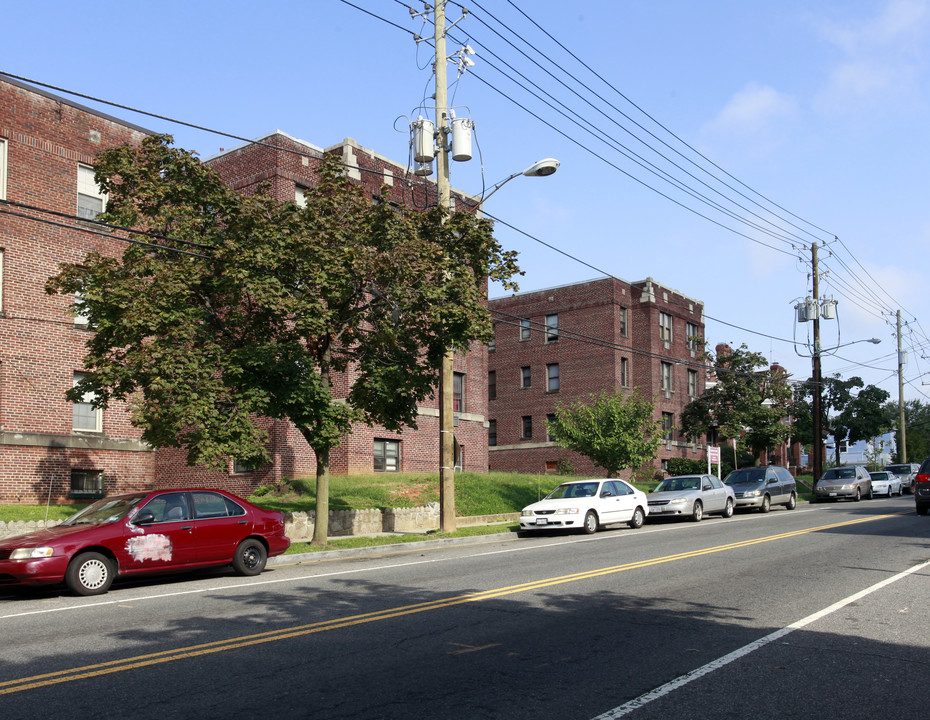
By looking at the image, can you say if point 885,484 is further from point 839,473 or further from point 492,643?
point 492,643

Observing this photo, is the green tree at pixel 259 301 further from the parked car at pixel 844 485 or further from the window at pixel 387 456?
the parked car at pixel 844 485

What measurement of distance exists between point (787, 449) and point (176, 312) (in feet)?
225

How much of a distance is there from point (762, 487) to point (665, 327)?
21.1m

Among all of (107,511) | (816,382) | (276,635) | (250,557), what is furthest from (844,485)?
(276,635)

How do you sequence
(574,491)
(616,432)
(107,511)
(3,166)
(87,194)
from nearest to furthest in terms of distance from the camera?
(107,511) < (574,491) < (3,166) < (87,194) < (616,432)

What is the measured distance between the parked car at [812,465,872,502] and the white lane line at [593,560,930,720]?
96.7ft

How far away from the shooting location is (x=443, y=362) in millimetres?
19859

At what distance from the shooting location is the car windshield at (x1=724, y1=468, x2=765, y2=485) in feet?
100

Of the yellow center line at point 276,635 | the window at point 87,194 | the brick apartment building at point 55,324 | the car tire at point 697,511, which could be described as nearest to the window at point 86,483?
the brick apartment building at point 55,324

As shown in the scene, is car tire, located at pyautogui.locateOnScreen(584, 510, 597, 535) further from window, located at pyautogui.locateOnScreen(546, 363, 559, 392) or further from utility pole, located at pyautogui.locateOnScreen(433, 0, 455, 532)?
window, located at pyautogui.locateOnScreen(546, 363, 559, 392)

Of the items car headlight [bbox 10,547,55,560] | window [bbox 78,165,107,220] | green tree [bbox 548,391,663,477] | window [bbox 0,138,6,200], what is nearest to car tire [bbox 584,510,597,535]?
green tree [bbox 548,391,663,477]

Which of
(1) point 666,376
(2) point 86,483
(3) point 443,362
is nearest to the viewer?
(3) point 443,362

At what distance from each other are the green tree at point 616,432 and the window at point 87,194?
17142mm

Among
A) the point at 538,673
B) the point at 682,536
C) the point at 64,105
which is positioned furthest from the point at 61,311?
the point at 538,673
